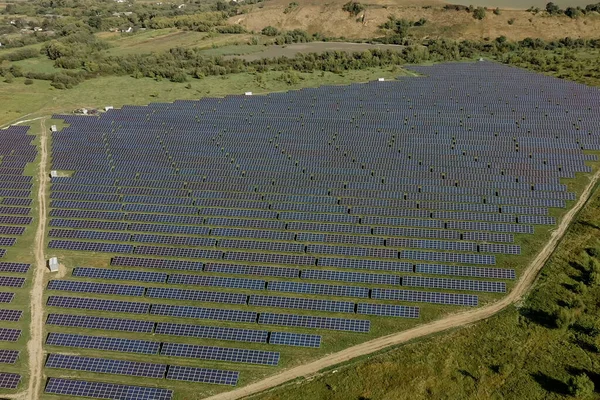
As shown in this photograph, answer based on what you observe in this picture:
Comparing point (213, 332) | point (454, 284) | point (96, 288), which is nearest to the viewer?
point (213, 332)

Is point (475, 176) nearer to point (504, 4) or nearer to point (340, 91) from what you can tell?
point (340, 91)

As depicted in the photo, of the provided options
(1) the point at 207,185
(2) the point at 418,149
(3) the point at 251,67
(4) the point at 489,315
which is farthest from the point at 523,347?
(3) the point at 251,67

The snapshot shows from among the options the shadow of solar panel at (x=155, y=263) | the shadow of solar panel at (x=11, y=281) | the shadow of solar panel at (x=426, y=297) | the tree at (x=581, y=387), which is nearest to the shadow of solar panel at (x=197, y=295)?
the shadow of solar panel at (x=155, y=263)

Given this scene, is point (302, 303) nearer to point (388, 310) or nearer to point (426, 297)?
point (388, 310)

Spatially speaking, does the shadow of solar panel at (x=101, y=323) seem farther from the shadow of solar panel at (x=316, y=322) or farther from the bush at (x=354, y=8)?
the bush at (x=354, y=8)

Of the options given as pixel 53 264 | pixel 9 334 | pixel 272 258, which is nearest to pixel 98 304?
pixel 9 334

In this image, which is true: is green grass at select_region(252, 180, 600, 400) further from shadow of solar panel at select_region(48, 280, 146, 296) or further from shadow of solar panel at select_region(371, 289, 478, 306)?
shadow of solar panel at select_region(48, 280, 146, 296)

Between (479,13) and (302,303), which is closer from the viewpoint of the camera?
(302,303)
